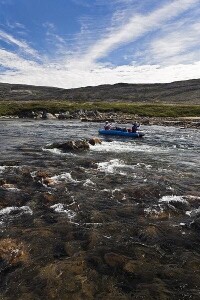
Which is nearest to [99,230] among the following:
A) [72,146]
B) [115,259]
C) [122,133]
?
[115,259]

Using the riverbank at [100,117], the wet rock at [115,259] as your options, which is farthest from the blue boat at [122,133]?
the wet rock at [115,259]

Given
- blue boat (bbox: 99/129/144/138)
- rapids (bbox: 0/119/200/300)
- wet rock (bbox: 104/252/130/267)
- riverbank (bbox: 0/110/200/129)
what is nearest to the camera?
rapids (bbox: 0/119/200/300)

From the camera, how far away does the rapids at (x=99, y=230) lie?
10742 mm

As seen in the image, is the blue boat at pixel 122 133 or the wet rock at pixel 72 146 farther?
the blue boat at pixel 122 133

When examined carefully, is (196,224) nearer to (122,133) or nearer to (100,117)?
(122,133)

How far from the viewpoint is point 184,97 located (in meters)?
154

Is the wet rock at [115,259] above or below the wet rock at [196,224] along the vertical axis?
below

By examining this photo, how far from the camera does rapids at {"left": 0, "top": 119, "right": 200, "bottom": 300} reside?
10.7 metres

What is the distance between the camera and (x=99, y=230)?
1431cm

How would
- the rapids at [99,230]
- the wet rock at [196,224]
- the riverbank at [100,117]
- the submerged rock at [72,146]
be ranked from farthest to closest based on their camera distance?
1. the riverbank at [100,117]
2. the submerged rock at [72,146]
3. the wet rock at [196,224]
4. the rapids at [99,230]

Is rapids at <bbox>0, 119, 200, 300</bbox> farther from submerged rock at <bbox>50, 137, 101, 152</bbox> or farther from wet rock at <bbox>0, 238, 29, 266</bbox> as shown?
submerged rock at <bbox>50, 137, 101, 152</bbox>

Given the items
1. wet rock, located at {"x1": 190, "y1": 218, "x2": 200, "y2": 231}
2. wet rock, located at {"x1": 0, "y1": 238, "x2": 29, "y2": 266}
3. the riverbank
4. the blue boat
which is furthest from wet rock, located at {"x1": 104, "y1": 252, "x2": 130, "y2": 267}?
the riverbank

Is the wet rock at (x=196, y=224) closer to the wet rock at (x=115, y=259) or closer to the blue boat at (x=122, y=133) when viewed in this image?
the wet rock at (x=115, y=259)

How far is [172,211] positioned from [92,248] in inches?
200
